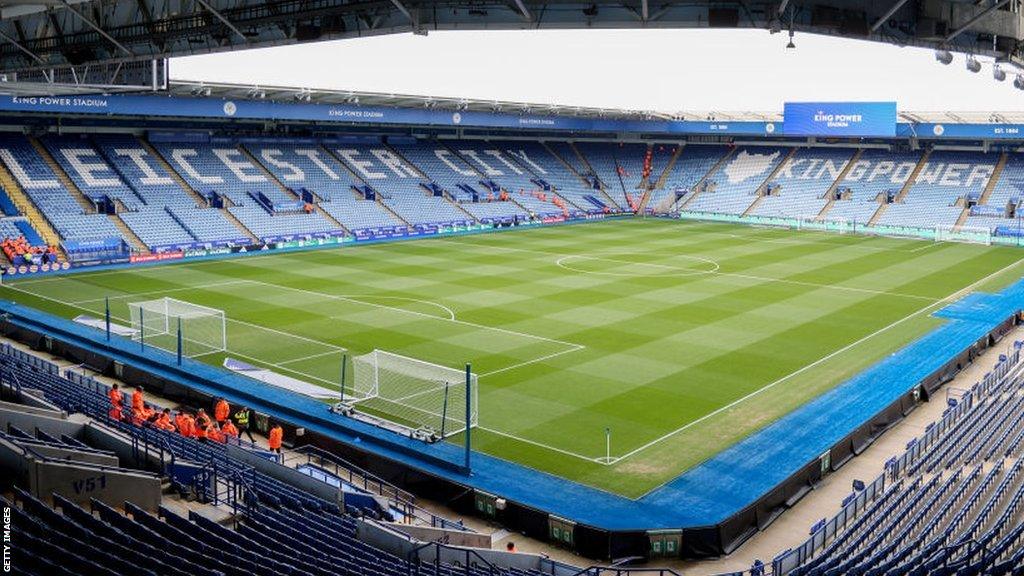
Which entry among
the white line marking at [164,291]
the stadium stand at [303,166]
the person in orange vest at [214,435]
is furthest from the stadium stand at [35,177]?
the person in orange vest at [214,435]

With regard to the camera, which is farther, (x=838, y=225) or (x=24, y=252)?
(x=838, y=225)

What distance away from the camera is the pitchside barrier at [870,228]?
186ft

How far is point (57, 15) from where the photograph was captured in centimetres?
2100

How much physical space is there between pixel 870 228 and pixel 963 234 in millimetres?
5999

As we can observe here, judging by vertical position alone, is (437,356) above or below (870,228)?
below

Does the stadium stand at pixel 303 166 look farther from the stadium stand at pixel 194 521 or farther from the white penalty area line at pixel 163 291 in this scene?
the stadium stand at pixel 194 521

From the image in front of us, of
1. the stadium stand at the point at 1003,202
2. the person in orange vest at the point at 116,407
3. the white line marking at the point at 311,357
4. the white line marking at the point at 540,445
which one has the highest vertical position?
the stadium stand at the point at 1003,202

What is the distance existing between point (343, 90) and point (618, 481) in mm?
40217

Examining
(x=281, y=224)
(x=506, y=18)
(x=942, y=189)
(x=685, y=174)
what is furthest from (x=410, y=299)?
(x=685, y=174)

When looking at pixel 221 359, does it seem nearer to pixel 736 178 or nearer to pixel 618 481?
pixel 618 481

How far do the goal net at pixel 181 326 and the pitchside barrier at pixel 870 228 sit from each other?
153 feet

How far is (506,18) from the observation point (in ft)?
50.0

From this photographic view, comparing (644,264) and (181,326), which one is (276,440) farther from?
(644,264)

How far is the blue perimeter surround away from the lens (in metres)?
16.7
